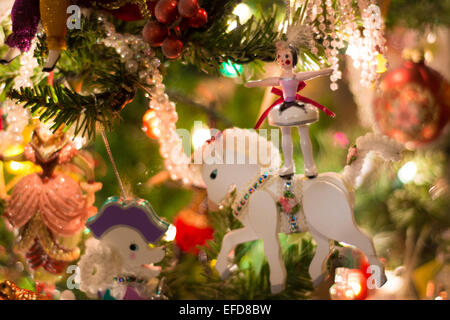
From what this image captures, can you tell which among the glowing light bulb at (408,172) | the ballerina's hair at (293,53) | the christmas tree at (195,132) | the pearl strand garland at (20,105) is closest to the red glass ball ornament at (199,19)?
the christmas tree at (195,132)

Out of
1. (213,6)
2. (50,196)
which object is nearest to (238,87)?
(213,6)

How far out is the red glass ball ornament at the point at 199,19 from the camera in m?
0.57

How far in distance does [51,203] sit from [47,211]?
0.01 meters

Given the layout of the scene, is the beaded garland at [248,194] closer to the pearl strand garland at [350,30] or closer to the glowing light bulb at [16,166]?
the pearl strand garland at [350,30]

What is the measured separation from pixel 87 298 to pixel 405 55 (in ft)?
2.28

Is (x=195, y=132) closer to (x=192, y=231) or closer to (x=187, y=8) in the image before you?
(x=192, y=231)

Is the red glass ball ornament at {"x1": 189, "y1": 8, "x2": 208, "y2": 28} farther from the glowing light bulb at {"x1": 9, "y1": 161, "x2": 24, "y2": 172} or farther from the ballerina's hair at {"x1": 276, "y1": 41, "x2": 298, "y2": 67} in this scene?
the glowing light bulb at {"x1": 9, "y1": 161, "x2": 24, "y2": 172}

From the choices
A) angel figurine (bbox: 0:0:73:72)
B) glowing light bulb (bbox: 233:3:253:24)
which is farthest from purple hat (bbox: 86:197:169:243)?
glowing light bulb (bbox: 233:3:253:24)

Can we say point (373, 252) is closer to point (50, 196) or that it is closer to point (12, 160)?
point (50, 196)

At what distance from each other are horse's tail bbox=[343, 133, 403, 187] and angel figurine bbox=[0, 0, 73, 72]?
393 millimetres

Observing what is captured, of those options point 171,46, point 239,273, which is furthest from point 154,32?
point 239,273

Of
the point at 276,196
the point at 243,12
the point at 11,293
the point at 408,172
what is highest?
the point at 243,12

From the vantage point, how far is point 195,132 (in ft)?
2.86

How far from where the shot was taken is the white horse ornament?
0.58 meters
